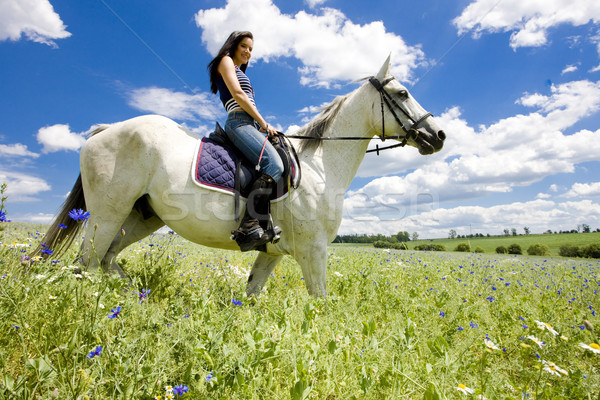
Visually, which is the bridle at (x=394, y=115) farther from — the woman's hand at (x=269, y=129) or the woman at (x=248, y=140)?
the woman at (x=248, y=140)

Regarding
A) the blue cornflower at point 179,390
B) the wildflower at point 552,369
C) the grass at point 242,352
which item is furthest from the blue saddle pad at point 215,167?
the wildflower at point 552,369

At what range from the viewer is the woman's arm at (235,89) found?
3520 mm

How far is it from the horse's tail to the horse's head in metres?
4.13

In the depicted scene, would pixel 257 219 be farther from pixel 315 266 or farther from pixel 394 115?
pixel 394 115

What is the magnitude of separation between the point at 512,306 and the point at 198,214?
166 inches

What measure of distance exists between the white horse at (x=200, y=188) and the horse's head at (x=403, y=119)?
A: 0.01 meters

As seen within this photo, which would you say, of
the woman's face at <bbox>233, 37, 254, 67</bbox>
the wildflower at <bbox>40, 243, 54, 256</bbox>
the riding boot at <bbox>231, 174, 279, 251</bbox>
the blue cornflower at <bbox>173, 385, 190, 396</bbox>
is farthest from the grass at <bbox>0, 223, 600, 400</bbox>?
the woman's face at <bbox>233, 37, 254, 67</bbox>

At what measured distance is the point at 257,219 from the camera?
11.2ft

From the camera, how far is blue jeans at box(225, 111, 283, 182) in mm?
3463

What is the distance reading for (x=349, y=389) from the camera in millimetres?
1873

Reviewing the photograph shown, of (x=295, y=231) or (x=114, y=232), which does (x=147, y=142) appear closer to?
(x=114, y=232)

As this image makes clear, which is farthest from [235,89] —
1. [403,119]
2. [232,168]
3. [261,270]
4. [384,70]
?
[261,270]

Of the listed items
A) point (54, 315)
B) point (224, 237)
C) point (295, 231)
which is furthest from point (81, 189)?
point (295, 231)

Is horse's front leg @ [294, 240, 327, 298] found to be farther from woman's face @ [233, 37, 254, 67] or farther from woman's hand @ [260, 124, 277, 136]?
woman's face @ [233, 37, 254, 67]
